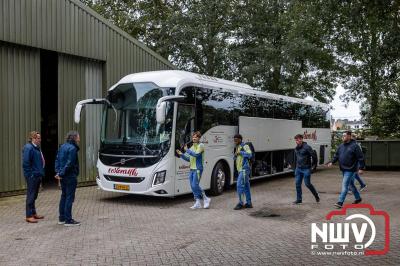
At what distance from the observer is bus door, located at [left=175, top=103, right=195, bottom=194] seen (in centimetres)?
1188

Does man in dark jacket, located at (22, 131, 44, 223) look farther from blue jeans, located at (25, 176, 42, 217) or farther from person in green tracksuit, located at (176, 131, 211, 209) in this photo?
person in green tracksuit, located at (176, 131, 211, 209)

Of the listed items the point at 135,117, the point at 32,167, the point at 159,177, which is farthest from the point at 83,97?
the point at 32,167

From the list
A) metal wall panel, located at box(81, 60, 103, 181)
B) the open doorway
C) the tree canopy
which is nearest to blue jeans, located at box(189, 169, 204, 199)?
metal wall panel, located at box(81, 60, 103, 181)

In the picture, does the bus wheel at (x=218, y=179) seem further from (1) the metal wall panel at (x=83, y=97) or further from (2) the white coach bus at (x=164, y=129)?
(1) the metal wall panel at (x=83, y=97)

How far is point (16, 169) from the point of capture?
13.6 metres

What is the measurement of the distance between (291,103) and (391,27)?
243 inches

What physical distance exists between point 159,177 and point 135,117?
5.53ft

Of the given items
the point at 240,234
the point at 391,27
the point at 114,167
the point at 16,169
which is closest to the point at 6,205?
the point at 16,169

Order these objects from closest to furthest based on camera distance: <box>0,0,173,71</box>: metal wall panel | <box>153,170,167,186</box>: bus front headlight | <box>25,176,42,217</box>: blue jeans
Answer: <box>25,176,42,217</box>: blue jeans < <box>153,170,167,186</box>: bus front headlight < <box>0,0,173,71</box>: metal wall panel

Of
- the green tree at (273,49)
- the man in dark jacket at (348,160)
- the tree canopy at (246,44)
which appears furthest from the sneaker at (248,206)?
the green tree at (273,49)

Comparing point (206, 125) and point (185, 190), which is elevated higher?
point (206, 125)

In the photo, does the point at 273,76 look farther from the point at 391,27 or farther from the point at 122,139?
the point at 122,139

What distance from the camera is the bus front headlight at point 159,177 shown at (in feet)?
37.6

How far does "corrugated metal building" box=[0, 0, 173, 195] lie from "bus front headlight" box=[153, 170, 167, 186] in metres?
4.80
